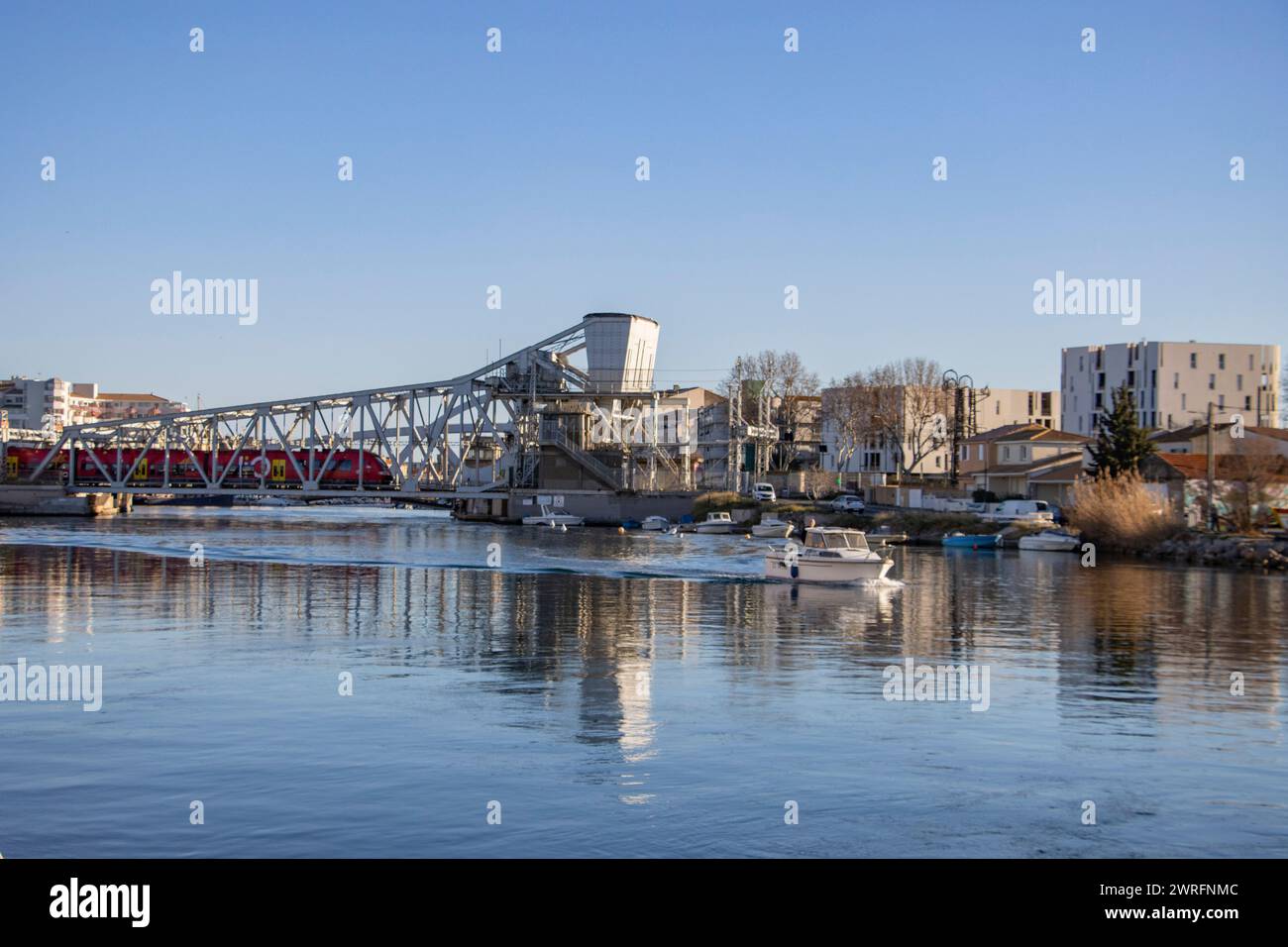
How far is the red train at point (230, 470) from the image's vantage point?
133m


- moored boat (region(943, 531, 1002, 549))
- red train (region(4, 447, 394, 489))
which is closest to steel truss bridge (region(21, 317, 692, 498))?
red train (region(4, 447, 394, 489))

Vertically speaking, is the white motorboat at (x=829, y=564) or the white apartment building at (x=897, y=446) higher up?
the white apartment building at (x=897, y=446)

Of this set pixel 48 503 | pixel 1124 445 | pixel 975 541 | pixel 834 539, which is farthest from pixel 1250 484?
pixel 48 503

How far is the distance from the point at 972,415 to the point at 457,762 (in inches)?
5082

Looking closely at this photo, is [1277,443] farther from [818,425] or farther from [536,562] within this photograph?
[818,425]

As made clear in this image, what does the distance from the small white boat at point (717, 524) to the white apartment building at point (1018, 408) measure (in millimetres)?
73392

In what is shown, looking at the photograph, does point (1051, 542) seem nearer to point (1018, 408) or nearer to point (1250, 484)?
point (1250, 484)

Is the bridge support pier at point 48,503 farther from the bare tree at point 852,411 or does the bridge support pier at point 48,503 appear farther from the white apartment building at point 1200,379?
the white apartment building at point 1200,379

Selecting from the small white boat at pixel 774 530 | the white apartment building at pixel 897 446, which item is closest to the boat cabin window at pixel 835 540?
the small white boat at pixel 774 530

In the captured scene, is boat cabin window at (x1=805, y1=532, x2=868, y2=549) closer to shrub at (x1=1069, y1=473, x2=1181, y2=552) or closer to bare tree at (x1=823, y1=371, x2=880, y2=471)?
shrub at (x1=1069, y1=473, x2=1181, y2=552)

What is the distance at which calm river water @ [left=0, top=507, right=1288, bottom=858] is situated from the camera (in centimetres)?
1670
